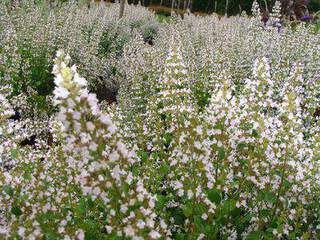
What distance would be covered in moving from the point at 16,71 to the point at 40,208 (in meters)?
4.50

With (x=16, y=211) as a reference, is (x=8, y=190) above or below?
above

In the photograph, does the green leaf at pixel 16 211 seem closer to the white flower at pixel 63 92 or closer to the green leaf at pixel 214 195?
the white flower at pixel 63 92

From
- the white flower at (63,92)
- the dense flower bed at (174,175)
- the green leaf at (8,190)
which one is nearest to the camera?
the white flower at (63,92)

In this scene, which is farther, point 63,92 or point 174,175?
point 174,175

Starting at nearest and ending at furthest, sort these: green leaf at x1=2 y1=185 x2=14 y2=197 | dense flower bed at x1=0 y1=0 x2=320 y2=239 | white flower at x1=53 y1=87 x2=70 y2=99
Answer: white flower at x1=53 y1=87 x2=70 y2=99
dense flower bed at x1=0 y1=0 x2=320 y2=239
green leaf at x1=2 y1=185 x2=14 y2=197

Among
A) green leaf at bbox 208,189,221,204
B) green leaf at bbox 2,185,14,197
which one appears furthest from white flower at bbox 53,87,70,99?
green leaf at bbox 208,189,221,204

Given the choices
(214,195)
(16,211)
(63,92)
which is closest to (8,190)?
(16,211)

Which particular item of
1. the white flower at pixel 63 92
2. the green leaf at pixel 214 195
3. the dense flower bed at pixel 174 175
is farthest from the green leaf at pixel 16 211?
the green leaf at pixel 214 195

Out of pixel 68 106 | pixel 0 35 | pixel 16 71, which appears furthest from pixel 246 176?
pixel 0 35

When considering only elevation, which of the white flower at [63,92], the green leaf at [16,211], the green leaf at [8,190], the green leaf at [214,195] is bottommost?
the green leaf at [16,211]

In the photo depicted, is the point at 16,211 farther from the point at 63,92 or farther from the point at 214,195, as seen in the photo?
the point at 214,195

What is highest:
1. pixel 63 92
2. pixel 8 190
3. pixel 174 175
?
pixel 63 92

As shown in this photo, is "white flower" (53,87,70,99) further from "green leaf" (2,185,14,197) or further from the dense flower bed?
"green leaf" (2,185,14,197)

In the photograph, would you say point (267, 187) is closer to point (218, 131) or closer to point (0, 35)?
point (218, 131)
